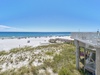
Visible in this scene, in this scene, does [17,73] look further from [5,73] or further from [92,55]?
[92,55]

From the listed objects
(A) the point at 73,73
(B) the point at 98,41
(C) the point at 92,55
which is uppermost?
(B) the point at 98,41

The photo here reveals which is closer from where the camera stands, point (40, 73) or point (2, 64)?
point (40, 73)

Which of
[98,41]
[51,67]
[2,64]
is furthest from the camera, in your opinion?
[2,64]

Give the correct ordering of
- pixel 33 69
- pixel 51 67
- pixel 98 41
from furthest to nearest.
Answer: pixel 51 67 → pixel 33 69 → pixel 98 41

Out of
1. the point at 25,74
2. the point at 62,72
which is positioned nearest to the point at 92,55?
the point at 62,72

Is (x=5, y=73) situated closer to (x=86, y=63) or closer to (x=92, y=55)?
(x=86, y=63)

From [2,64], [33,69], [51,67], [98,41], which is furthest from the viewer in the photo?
[2,64]

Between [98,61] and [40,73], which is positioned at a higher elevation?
[98,61]

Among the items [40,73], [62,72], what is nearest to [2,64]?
[40,73]

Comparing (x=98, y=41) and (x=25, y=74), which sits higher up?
(x=98, y=41)
